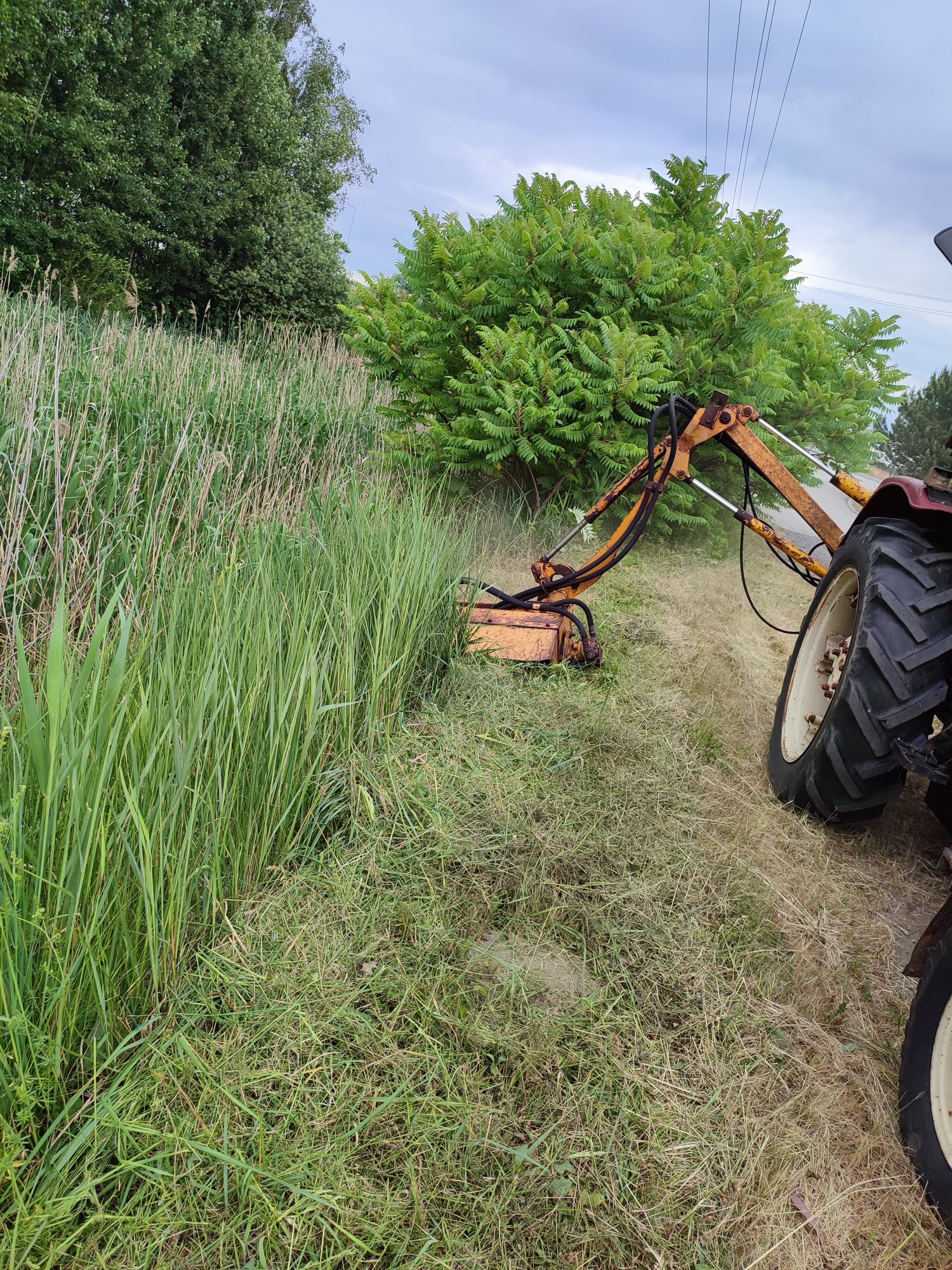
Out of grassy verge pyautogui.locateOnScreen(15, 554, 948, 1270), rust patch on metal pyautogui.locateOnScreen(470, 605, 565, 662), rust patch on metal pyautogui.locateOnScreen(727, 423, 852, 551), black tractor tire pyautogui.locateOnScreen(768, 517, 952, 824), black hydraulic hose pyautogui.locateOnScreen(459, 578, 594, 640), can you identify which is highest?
rust patch on metal pyautogui.locateOnScreen(727, 423, 852, 551)

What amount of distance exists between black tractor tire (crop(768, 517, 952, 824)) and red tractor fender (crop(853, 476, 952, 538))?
5 cm

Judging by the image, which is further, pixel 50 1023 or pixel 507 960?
pixel 507 960

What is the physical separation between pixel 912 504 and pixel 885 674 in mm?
625

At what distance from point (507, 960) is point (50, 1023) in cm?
101

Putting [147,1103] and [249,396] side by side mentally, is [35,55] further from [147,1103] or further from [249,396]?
[147,1103]

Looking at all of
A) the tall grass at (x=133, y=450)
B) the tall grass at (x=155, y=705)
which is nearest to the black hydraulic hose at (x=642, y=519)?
the tall grass at (x=155, y=705)

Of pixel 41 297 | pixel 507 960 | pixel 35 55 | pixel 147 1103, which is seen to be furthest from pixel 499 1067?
pixel 35 55

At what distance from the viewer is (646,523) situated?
372 centimetres

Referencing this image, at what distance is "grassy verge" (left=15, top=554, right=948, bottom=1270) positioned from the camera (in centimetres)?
143

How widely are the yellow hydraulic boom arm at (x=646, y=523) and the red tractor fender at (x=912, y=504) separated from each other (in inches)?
12.8

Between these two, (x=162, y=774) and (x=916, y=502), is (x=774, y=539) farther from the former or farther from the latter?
(x=162, y=774)

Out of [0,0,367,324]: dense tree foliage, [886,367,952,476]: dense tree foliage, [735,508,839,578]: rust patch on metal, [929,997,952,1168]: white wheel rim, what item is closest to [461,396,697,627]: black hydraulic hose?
[735,508,839,578]: rust patch on metal

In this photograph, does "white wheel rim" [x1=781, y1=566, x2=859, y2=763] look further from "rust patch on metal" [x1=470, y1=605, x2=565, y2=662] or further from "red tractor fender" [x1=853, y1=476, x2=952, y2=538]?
"rust patch on metal" [x1=470, y1=605, x2=565, y2=662]

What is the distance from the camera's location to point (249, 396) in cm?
586
